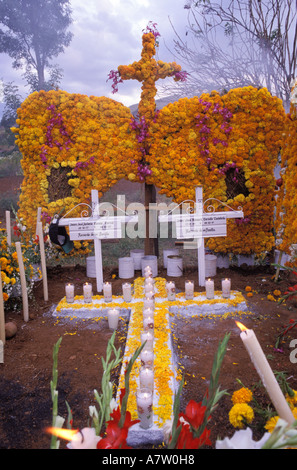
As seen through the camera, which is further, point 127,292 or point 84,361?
point 127,292

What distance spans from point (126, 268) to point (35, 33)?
1645 cm

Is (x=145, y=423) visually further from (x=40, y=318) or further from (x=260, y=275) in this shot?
(x=260, y=275)

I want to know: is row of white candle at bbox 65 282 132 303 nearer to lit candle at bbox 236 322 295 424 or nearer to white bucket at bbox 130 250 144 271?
white bucket at bbox 130 250 144 271

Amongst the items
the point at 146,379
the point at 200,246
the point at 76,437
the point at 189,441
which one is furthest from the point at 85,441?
the point at 200,246

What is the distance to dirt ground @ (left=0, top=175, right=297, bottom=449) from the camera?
2.49 metres

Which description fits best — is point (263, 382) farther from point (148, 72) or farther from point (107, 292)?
point (148, 72)

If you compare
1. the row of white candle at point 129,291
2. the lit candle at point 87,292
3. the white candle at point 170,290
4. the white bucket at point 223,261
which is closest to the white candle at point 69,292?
the row of white candle at point 129,291

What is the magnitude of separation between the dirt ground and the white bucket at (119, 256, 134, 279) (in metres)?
1.15

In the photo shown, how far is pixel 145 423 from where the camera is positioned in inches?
89.0

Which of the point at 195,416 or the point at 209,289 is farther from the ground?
the point at 195,416

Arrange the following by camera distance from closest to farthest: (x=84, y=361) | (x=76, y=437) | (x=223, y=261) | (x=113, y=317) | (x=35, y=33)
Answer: (x=76, y=437) → (x=84, y=361) → (x=113, y=317) → (x=223, y=261) → (x=35, y=33)

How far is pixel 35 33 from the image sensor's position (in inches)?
683

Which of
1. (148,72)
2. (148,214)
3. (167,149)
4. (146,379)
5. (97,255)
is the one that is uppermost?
(148,72)

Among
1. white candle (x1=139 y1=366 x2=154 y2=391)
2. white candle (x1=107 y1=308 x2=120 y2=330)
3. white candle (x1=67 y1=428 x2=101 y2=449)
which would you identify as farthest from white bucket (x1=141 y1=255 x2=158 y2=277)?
white candle (x1=67 y1=428 x2=101 y2=449)
